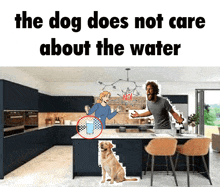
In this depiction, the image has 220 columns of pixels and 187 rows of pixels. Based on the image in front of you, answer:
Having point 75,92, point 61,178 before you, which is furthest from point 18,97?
point 75,92

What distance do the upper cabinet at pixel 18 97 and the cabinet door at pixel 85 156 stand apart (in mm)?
1683

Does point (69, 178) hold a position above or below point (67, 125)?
below

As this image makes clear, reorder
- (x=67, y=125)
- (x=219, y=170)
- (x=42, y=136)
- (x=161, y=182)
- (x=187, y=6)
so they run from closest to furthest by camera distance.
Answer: (x=187, y=6) < (x=161, y=182) < (x=219, y=170) < (x=42, y=136) < (x=67, y=125)

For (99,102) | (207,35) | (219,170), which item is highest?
(207,35)

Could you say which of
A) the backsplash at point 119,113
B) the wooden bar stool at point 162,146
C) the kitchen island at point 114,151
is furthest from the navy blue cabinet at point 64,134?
the wooden bar stool at point 162,146

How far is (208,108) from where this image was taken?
9.84 m

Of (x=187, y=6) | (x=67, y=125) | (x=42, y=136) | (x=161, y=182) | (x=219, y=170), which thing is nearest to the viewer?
(x=187, y=6)

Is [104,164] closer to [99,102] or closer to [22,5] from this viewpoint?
[99,102]

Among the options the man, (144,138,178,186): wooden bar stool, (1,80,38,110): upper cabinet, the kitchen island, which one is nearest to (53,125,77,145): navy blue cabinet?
(1,80,38,110): upper cabinet

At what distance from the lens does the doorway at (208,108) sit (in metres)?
8.80

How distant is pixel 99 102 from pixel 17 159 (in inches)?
102

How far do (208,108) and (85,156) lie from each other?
291 inches

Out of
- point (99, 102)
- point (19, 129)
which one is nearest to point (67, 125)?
point (19, 129)

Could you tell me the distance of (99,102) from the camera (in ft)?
13.3
